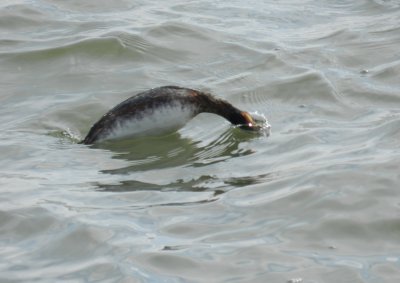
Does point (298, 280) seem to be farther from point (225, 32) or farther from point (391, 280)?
point (225, 32)

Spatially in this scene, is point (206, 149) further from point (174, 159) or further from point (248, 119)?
point (248, 119)

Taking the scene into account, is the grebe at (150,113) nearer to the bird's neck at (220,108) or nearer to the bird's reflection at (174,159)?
the bird's neck at (220,108)

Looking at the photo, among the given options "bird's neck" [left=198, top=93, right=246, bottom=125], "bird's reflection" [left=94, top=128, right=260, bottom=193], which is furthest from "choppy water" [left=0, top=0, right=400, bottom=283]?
"bird's neck" [left=198, top=93, right=246, bottom=125]

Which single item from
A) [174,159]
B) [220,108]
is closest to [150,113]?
[174,159]

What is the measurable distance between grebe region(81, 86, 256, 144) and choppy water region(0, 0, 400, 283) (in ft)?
0.39

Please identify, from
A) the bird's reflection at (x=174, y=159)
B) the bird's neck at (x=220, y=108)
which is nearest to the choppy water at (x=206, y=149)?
the bird's reflection at (x=174, y=159)

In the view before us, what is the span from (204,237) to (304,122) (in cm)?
285

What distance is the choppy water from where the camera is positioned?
20.1ft

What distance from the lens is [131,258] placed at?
609 centimetres

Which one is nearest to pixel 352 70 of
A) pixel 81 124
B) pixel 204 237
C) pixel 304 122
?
pixel 304 122

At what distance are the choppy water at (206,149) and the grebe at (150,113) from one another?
0.12 metres

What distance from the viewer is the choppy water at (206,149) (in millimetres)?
6121

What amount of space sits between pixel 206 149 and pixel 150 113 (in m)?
0.53

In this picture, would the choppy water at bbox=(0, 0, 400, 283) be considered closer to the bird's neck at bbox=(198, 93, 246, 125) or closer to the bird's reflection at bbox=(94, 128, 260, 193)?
the bird's reflection at bbox=(94, 128, 260, 193)
